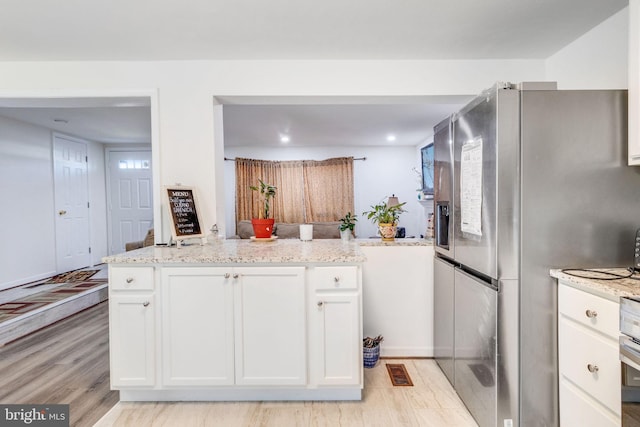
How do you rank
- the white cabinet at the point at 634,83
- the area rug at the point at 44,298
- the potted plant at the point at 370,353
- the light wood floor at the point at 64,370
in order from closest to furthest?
1. the white cabinet at the point at 634,83
2. the light wood floor at the point at 64,370
3. the potted plant at the point at 370,353
4. the area rug at the point at 44,298

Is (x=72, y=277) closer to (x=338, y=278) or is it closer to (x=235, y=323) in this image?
(x=235, y=323)

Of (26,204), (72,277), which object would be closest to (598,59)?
(72,277)

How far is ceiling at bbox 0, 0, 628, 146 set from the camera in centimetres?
177

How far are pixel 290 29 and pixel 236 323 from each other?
5.82 ft

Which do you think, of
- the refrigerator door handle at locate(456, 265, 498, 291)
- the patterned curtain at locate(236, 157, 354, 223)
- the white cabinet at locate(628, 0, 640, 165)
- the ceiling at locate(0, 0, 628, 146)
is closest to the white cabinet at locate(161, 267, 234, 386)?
the refrigerator door handle at locate(456, 265, 498, 291)

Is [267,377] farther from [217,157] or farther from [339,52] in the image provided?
[339,52]

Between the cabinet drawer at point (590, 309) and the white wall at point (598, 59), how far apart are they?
1.33 m

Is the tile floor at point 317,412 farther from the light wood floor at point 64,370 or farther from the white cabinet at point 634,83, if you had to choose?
the white cabinet at point 634,83

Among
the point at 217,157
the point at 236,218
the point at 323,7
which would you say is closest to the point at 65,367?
the point at 217,157

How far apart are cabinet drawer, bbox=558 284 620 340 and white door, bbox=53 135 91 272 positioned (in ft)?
20.3

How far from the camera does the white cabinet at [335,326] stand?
186 centimetres

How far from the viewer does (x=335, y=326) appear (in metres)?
1.87

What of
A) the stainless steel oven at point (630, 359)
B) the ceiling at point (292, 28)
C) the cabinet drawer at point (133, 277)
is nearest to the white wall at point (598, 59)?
the ceiling at point (292, 28)

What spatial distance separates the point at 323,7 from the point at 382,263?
1753 millimetres
